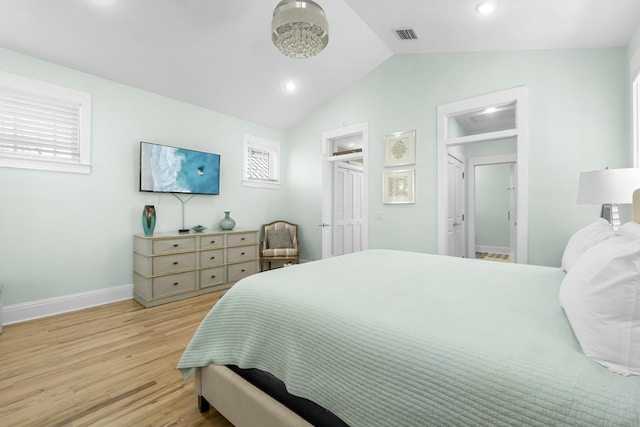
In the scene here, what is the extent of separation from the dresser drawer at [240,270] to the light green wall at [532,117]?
1770 millimetres

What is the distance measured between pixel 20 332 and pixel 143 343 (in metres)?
1.22

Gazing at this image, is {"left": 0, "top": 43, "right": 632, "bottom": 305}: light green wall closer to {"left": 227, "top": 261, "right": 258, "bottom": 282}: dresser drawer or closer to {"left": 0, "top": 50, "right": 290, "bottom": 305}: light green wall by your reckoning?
{"left": 0, "top": 50, "right": 290, "bottom": 305}: light green wall

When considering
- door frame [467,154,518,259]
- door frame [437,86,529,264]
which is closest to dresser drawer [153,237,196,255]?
door frame [437,86,529,264]

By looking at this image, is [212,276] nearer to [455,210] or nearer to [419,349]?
[419,349]

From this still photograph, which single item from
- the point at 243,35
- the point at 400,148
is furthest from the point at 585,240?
the point at 243,35

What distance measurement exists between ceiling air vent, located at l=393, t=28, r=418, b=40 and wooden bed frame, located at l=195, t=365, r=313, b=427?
11.9 feet

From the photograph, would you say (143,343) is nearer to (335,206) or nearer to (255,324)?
(255,324)

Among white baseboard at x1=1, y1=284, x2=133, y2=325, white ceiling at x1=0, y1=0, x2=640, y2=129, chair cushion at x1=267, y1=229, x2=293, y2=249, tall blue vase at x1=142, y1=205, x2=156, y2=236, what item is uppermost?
white ceiling at x1=0, y1=0, x2=640, y2=129

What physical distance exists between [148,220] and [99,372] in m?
1.79

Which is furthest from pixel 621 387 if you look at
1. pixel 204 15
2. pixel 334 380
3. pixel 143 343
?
pixel 204 15

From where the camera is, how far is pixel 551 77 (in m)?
2.95

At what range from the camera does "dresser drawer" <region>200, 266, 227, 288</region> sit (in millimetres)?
3637

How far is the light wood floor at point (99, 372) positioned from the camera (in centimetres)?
150

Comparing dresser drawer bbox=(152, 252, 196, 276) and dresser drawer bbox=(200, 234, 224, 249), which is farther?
dresser drawer bbox=(200, 234, 224, 249)
